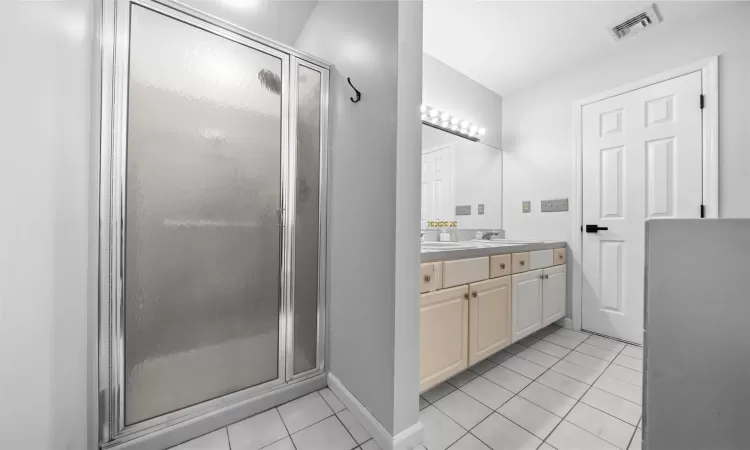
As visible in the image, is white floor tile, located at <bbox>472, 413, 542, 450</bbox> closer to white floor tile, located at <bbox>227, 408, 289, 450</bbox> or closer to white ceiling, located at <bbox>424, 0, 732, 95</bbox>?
white floor tile, located at <bbox>227, 408, 289, 450</bbox>

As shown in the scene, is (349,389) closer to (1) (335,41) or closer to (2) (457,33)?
(1) (335,41)

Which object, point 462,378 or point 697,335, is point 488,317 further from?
point 697,335

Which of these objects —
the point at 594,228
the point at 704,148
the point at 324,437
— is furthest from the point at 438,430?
the point at 704,148

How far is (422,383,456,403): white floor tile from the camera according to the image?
1.45m

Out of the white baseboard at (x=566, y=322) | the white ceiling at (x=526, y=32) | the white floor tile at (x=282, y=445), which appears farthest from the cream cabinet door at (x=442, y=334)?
the white ceiling at (x=526, y=32)

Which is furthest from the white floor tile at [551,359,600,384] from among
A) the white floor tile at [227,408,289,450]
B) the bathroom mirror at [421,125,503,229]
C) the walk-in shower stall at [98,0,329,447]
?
the white floor tile at [227,408,289,450]

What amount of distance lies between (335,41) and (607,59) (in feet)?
7.90

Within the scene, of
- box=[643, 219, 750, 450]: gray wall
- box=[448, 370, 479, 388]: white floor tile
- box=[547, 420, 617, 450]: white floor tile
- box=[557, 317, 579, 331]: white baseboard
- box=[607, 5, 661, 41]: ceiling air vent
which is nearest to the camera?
box=[643, 219, 750, 450]: gray wall

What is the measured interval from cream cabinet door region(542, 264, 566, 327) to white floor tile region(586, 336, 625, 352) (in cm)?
26

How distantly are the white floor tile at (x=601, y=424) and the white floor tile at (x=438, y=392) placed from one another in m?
0.57

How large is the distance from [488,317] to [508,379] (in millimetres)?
407

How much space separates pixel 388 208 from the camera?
108cm

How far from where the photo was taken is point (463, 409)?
4.43 feet

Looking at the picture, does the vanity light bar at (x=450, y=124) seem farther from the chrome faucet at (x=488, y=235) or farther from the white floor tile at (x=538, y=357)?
the white floor tile at (x=538, y=357)
